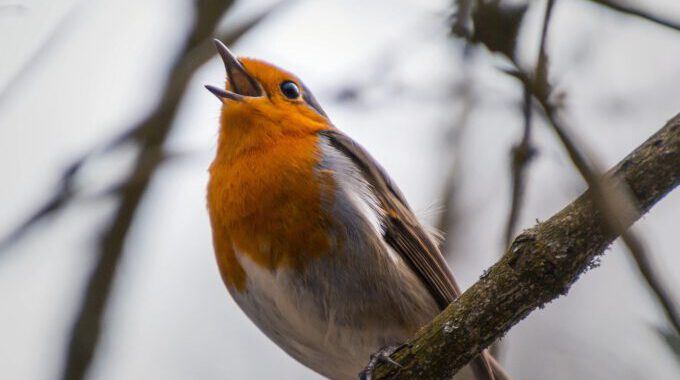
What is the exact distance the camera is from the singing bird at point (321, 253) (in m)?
3.51

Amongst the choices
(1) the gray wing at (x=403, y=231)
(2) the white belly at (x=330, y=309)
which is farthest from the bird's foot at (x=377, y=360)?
(1) the gray wing at (x=403, y=231)

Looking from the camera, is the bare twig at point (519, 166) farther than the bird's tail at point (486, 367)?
No

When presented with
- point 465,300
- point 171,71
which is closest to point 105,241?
point 171,71

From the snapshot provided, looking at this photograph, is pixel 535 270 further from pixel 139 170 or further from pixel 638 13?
pixel 139 170

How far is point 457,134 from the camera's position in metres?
4.18

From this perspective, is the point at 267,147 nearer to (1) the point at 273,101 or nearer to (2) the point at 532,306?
(1) the point at 273,101

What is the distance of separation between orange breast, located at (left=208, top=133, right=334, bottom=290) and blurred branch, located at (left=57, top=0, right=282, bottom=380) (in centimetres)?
57

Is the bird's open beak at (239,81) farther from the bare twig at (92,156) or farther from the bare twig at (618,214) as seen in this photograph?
the bare twig at (618,214)

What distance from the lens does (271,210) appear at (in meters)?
3.55

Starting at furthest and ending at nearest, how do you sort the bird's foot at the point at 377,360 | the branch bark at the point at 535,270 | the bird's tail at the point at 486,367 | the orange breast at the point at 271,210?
the bird's tail at the point at 486,367 < the orange breast at the point at 271,210 < the bird's foot at the point at 377,360 < the branch bark at the point at 535,270

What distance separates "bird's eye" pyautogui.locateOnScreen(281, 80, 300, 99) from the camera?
4.38m

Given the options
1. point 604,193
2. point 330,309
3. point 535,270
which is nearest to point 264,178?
point 330,309

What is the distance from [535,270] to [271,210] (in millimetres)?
1262

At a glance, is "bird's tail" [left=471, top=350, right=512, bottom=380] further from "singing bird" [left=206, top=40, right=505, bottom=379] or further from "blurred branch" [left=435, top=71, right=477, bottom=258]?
"blurred branch" [left=435, top=71, right=477, bottom=258]
